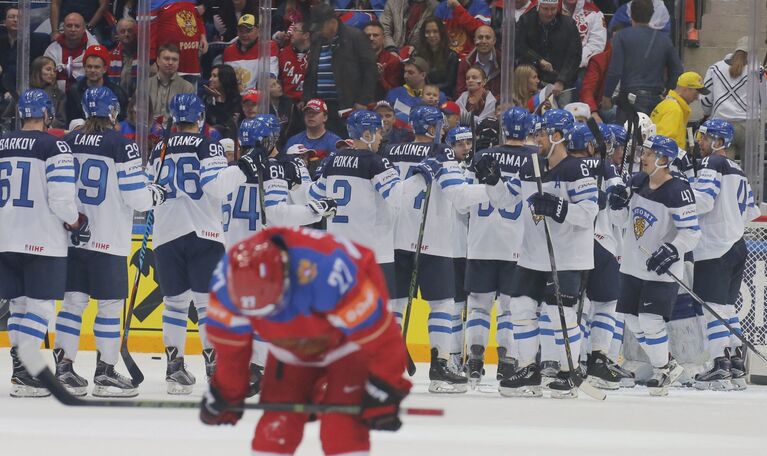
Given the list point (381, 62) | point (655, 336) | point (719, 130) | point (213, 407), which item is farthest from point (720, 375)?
point (213, 407)

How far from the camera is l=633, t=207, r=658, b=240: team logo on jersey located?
8406 mm

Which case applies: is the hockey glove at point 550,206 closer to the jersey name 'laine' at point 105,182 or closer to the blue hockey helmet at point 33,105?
the jersey name 'laine' at point 105,182

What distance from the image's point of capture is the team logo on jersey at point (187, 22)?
10844mm

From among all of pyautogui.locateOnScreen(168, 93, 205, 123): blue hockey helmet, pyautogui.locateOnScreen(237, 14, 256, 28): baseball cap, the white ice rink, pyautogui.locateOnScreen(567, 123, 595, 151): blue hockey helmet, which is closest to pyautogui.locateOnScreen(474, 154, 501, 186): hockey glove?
pyautogui.locateOnScreen(567, 123, 595, 151): blue hockey helmet

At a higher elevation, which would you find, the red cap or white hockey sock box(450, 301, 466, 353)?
the red cap

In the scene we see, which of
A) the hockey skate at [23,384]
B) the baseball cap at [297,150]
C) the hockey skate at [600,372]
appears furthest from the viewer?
the baseball cap at [297,150]

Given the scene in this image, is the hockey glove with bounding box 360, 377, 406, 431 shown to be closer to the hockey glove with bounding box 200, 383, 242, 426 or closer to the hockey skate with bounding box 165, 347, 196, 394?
the hockey glove with bounding box 200, 383, 242, 426

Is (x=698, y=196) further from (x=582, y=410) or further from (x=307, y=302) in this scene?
(x=307, y=302)

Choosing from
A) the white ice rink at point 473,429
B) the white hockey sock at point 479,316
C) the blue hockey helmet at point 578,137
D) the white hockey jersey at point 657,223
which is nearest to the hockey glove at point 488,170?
the blue hockey helmet at point 578,137

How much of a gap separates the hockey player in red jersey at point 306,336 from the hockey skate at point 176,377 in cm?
351

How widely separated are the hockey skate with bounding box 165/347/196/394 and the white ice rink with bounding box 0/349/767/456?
78mm

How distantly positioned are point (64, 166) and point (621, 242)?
11.6 feet

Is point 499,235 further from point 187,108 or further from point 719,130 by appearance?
point 187,108

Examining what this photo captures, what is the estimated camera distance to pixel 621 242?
9.06m
